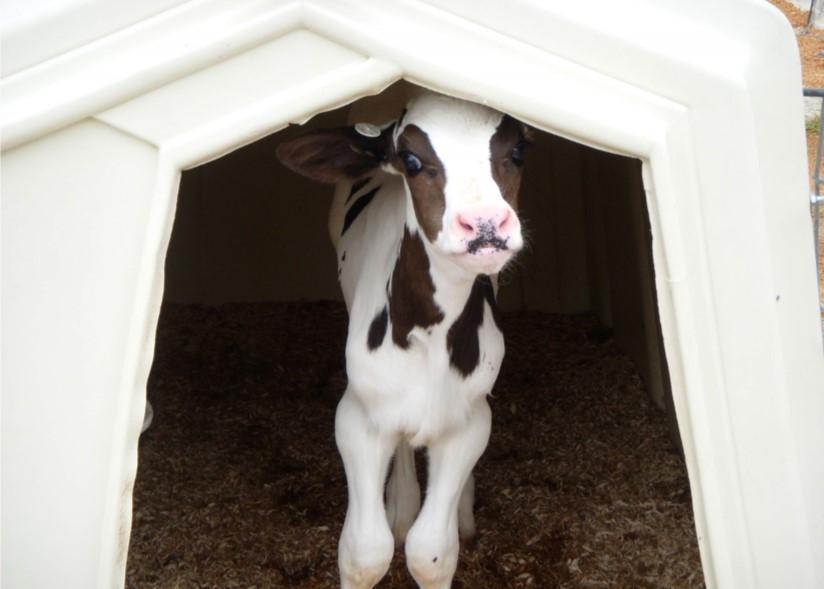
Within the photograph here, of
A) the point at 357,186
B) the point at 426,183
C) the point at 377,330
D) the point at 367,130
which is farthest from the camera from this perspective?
the point at 357,186

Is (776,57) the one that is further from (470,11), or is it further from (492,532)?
(492,532)

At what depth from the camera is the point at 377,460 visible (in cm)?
333

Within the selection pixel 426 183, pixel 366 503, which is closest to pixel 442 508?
pixel 366 503

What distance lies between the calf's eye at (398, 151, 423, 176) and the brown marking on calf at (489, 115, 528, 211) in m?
0.18

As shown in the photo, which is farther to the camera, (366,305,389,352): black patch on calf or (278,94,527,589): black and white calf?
(366,305,389,352): black patch on calf

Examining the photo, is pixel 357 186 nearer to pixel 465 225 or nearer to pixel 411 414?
pixel 411 414

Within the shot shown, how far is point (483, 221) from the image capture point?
2600 mm

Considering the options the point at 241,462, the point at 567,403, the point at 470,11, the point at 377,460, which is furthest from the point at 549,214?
the point at 470,11

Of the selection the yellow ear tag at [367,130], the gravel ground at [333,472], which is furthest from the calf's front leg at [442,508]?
the yellow ear tag at [367,130]

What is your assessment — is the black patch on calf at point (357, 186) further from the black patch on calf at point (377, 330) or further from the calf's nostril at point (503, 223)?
the calf's nostril at point (503, 223)

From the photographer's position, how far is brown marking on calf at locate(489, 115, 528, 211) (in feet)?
9.46

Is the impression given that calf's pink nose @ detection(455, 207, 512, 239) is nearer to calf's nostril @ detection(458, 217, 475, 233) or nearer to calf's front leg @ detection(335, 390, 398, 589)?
calf's nostril @ detection(458, 217, 475, 233)

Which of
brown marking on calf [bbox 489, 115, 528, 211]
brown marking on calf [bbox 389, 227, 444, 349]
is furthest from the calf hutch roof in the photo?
brown marking on calf [bbox 389, 227, 444, 349]

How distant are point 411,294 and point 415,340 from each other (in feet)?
0.42
